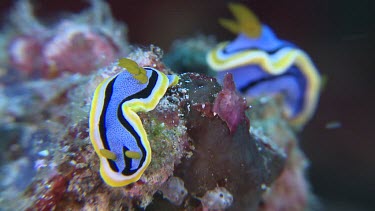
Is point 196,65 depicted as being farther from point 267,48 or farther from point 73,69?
point 73,69

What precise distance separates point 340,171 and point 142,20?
4549 millimetres

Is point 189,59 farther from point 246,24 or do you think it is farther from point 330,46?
point 330,46

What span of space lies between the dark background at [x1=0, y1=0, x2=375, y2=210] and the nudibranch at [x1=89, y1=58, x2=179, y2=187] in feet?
13.2

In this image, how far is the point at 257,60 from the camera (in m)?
3.57

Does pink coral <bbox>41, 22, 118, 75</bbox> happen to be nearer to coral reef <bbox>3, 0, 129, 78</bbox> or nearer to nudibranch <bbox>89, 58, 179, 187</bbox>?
coral reef <bbox>3, 0, 129, 78</bbox>

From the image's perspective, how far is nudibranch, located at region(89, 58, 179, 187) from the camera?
5.37 feet

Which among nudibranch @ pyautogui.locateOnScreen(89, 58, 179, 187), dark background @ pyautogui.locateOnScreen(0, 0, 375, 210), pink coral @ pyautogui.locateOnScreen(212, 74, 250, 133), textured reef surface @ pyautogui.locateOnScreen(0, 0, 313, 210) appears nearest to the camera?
nudibranch @ pyautogui.locateOnScreen(89, 58, 179, 187)

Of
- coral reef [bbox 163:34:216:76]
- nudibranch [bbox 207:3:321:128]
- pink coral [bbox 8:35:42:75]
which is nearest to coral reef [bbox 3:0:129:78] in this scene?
pink coral [bbox 8:35:42:75]

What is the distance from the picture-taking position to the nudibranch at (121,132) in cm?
164

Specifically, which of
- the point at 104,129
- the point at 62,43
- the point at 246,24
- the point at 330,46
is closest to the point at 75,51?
the point at 62,43

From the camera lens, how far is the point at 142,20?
5699 millimetres

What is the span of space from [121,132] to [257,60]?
2.31 metres

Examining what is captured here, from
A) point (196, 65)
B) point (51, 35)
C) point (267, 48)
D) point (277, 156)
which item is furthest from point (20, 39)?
point (277, 156)

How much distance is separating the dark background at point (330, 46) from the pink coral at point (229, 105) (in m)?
3.86
